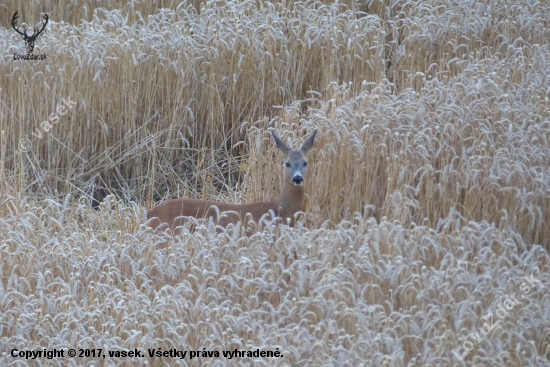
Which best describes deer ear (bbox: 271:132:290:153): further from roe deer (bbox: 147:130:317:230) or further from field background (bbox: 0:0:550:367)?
field background (bbox: 0:0:550:367)

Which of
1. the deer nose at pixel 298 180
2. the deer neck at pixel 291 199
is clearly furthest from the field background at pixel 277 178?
the deer nose at pixel 298 180

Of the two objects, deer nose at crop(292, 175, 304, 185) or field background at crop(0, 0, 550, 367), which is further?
deer nose at crop(292, 175, 304, 185)

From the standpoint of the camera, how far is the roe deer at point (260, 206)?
25.1 ft

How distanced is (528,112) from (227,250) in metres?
2.95

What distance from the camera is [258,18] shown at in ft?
35.2

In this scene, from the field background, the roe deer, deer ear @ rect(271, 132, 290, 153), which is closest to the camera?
the field background

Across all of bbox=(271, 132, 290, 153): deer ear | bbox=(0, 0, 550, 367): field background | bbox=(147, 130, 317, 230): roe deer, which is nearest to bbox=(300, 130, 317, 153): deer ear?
bbox=(147, 130, 317, 230): roe deer

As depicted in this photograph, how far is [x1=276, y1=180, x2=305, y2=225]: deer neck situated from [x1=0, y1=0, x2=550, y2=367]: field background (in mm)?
186

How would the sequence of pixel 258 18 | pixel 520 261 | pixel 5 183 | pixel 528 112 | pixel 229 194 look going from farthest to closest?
pixel 258 18
pixel 229 194
pixel 5 183
pixel 528 112
pixel 520 261

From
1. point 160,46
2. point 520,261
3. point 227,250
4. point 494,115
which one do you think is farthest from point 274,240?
point 160,46

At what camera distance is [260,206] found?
7852mm

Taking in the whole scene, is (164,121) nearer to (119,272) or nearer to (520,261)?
(119,272)

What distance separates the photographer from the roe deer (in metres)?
7.65

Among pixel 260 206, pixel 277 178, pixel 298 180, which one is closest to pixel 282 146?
pixel 298 180
